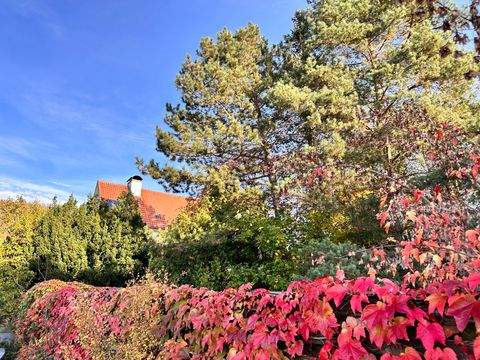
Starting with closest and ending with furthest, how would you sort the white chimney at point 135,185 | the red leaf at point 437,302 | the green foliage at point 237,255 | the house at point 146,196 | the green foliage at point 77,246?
the red leaf at point 437,302 → the green foliage at point 237,255 → the green foliage at point 77,246 → the house at point 146,196 → the white chimney at point 135,185

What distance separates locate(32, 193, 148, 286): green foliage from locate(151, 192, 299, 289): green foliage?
1957 mm

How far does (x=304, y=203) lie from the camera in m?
13.1

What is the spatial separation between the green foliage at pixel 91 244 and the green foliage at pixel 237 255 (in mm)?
1957

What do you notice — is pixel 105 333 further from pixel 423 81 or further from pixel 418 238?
pixel 423 81

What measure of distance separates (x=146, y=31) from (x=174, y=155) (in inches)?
220

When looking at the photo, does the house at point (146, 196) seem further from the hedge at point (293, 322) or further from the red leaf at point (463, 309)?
the red leaf at point (463, 309)

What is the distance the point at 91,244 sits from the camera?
13.4m

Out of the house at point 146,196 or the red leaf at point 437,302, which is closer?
the red leaf at point 437,302

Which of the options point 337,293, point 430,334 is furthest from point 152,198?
point 430,334

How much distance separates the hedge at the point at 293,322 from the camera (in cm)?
173

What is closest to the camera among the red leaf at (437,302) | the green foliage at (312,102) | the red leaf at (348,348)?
the red leaf at (437,302)

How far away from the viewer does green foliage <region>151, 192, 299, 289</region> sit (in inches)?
373

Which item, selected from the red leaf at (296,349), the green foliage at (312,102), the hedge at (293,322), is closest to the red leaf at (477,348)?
the hedge at (293,322)

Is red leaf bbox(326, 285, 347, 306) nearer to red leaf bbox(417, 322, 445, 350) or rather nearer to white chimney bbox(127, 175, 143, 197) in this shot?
red leaf bbox(417, 322, 445, 350)
